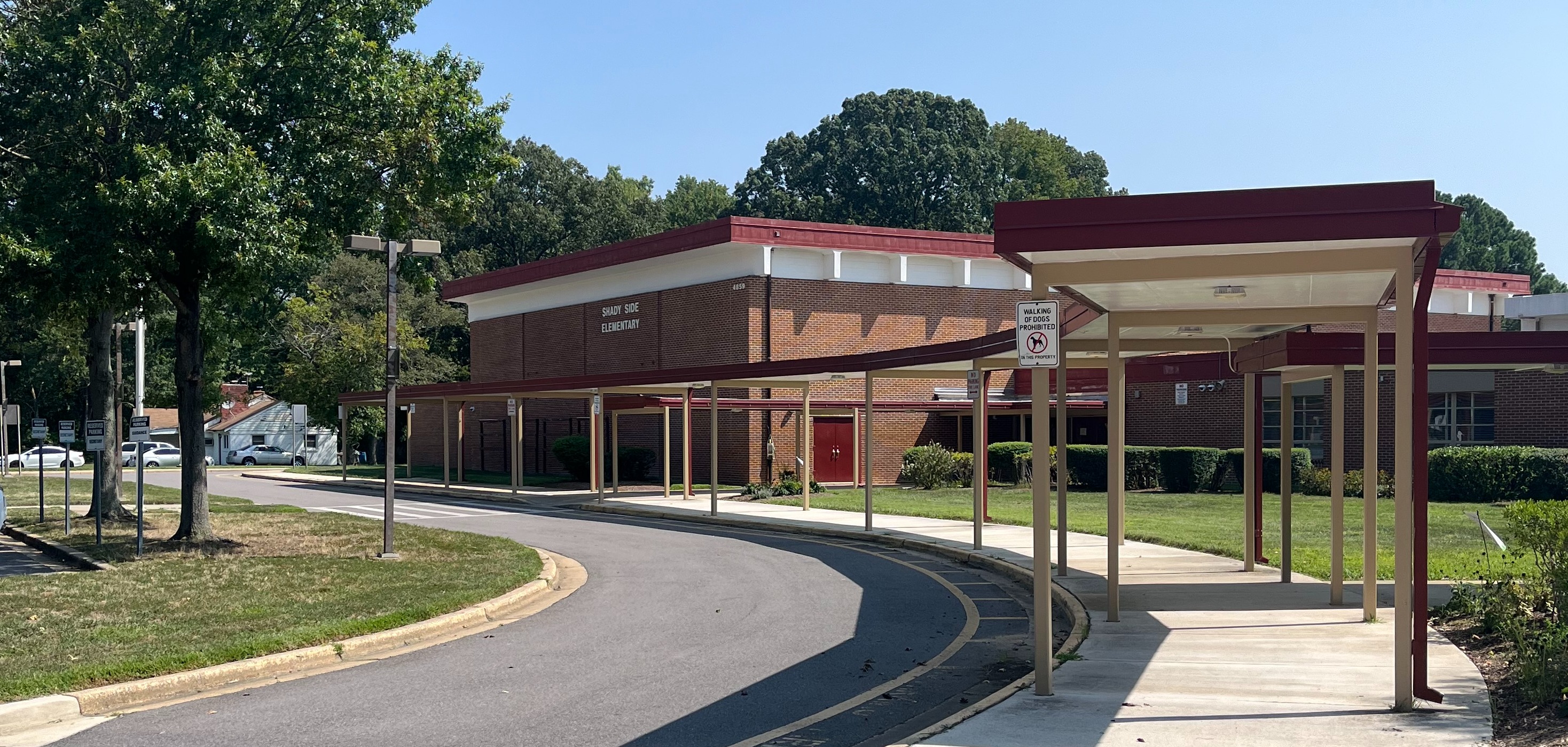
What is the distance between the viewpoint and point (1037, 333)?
8.77 meters

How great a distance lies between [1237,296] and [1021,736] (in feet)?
17.7

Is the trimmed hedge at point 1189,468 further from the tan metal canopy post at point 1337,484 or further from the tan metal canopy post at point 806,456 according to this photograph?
the tan metal canopy post at point 1337,484

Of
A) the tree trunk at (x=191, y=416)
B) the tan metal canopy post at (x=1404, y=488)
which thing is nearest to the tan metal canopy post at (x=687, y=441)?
the tree trunk at (x=191, y=416)

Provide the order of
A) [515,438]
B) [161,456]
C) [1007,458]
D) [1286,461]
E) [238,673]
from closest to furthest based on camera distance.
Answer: [238,673] → [1286,461] → [1007,458] → [515,438] → [161,456]

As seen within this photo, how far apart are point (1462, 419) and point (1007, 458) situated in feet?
39.5

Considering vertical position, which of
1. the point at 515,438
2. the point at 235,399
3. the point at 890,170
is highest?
the point at 890,170

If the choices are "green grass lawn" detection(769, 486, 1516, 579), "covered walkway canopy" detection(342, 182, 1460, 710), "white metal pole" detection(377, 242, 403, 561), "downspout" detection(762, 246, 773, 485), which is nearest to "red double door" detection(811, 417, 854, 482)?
"downspout" detection(762, 246, 773, 485)

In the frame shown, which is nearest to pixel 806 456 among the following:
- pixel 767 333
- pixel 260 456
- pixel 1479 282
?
pixel 767 333

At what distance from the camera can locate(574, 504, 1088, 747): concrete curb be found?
319 inches

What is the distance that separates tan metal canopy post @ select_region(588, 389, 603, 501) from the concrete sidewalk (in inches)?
694

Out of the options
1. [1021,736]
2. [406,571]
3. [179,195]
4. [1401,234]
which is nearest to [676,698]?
[1021,736]

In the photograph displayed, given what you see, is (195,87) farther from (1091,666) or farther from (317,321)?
(317,321)

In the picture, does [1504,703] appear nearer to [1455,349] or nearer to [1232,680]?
[1232,680]

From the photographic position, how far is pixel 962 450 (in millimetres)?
40875
